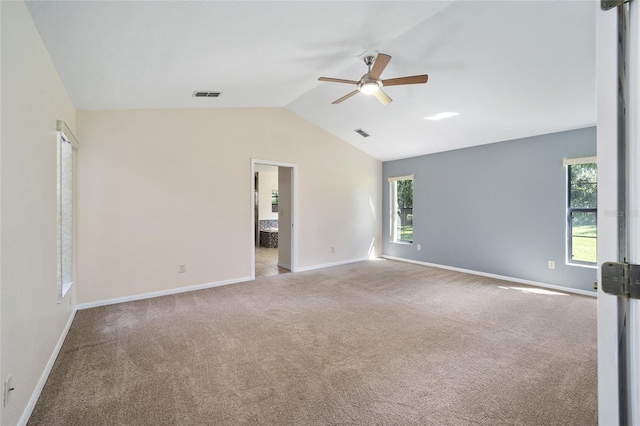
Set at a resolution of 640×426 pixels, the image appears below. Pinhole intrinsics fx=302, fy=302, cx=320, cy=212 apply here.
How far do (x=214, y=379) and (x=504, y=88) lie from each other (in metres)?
4.20

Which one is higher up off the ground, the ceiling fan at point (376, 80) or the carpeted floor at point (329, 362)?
the ceiling fan at point (376, 80)

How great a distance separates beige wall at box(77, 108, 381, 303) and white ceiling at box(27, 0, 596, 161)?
37 centimetres

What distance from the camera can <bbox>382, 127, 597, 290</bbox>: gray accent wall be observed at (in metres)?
4.49

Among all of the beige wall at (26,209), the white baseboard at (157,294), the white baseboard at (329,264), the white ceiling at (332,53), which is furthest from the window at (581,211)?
the beige wall at (26,209)

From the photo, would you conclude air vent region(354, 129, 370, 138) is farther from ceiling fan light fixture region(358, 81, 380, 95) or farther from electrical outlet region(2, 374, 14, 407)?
electrical outlet region(2, 374, 14, 407)

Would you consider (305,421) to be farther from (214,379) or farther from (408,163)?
(408,163)

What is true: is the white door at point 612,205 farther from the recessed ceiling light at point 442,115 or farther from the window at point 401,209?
the window at point 401,209

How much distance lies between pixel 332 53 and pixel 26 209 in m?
2.89

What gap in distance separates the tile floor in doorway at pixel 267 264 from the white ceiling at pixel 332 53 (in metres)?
2.95

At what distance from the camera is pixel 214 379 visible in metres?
2.16

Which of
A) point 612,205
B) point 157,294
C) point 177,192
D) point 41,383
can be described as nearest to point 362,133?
point 177,192

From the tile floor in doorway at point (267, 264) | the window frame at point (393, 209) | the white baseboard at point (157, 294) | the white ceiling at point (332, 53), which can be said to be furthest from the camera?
the window frame at point (393, 209)

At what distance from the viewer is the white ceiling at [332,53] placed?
7.20 ft

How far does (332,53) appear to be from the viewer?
3195 millimetres
